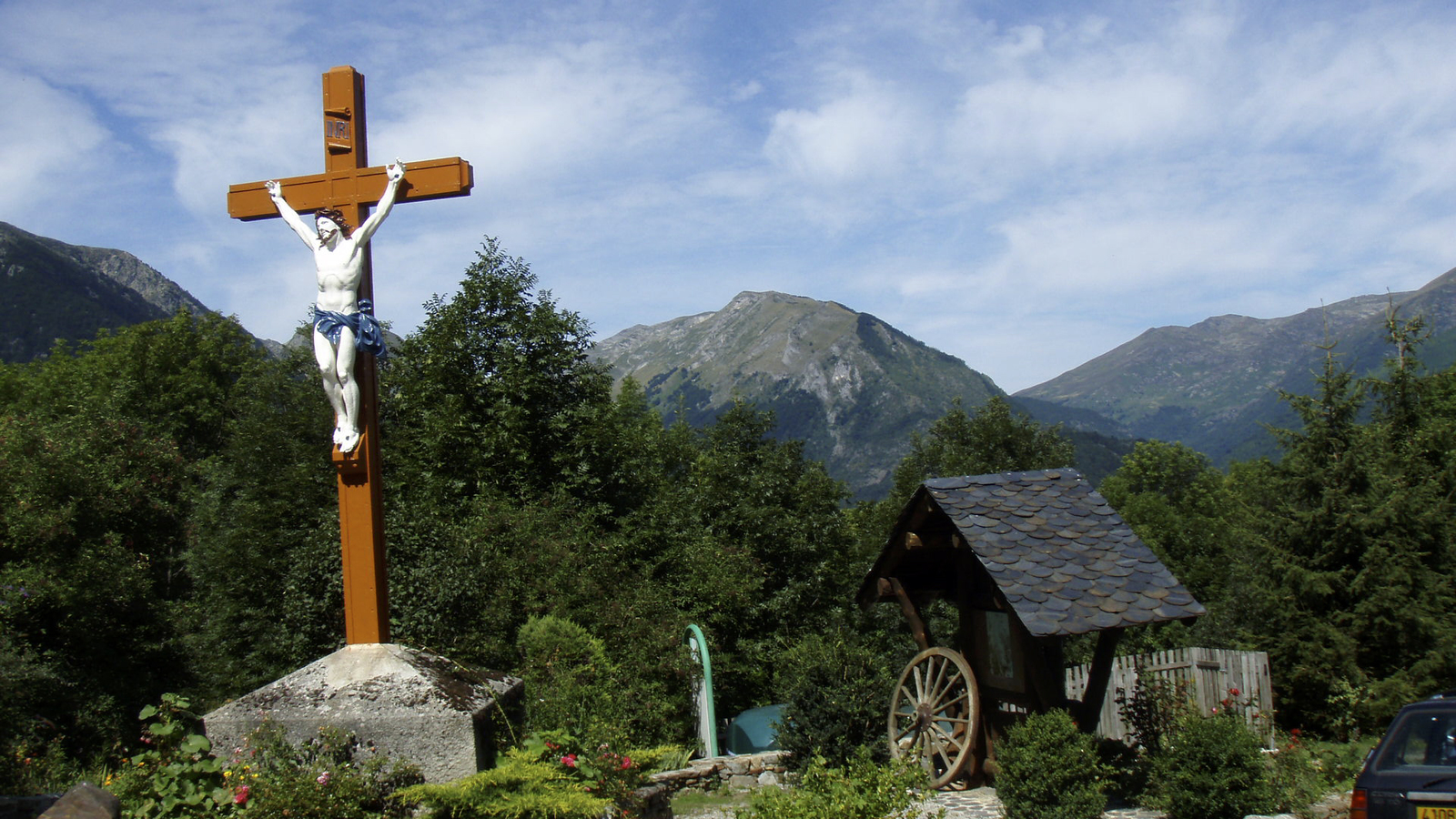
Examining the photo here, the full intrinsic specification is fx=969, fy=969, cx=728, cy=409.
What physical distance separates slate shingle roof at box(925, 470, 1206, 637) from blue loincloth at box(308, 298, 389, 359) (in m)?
5.83

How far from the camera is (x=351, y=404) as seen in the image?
6051 mm

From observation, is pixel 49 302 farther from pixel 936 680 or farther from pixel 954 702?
pixel 954 702

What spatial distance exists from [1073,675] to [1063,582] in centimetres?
790

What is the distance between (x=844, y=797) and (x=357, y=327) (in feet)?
13.1

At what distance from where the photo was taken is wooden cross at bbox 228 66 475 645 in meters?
6.01

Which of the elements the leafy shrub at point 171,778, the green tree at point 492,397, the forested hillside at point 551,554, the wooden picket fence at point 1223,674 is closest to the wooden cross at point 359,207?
the leafy shrub at point 171,778

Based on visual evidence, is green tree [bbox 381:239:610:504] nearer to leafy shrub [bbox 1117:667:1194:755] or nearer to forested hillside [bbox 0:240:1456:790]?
forested hillside [bbox 0:240:1456:790]

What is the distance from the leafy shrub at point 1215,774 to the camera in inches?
318

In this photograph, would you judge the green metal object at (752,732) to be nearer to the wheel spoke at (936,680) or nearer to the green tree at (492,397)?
the wheel spoke at (936,680)

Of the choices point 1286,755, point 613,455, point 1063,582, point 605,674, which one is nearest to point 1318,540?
→ point 1286,755

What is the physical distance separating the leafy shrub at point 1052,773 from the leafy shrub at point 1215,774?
62 cm

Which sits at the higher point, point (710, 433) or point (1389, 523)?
point (710, 433)

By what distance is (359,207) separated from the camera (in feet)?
20.8

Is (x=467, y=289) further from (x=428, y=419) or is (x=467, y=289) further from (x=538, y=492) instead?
(x=538, y=492)
